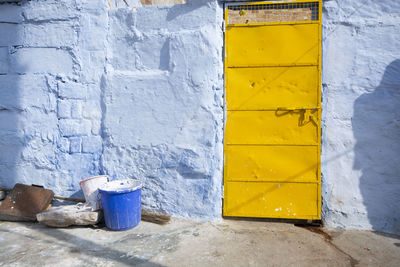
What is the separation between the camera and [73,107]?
3.88 metres

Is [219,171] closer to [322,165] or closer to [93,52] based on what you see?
[322,165]

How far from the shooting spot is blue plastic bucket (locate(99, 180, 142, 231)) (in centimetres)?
327

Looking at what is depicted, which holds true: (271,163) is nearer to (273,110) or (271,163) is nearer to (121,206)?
(273,110)

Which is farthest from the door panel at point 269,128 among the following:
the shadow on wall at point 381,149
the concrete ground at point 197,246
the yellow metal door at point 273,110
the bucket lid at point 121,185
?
the bucket lid at point 121,185

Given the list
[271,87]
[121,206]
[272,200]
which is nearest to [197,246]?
[121,206]

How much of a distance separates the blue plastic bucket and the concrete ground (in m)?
0.11

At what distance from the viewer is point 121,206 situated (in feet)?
10.8

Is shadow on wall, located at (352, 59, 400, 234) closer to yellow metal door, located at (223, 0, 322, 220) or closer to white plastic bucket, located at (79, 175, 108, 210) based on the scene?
yellow metal door, located at (223, 0, 322, 220)

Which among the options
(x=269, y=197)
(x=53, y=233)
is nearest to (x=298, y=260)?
(x=269, y=197)

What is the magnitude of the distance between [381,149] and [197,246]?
2.46 m

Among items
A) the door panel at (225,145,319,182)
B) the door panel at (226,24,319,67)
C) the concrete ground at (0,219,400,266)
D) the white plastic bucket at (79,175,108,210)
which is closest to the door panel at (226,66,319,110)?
the door panel at (226,24,319,67)

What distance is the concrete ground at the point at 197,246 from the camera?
271 centimetres

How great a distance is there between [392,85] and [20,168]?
197 inches

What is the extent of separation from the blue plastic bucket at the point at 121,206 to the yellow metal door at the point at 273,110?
1133 millimetres
